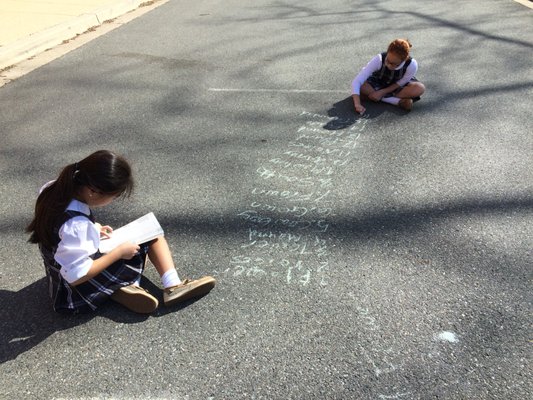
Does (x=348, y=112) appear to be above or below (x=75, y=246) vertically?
below

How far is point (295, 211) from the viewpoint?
3016 mm

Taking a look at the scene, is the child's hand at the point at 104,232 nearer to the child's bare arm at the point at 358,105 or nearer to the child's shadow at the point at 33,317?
the child's shadow at the point at 33,317

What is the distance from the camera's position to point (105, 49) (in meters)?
6.52

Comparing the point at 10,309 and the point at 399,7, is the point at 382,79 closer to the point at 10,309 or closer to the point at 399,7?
the point at 10,309

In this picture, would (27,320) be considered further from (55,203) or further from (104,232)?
(55,203)

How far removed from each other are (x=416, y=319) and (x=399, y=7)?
26.6 feet

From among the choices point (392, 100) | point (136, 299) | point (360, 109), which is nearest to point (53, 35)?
point (360, 109)

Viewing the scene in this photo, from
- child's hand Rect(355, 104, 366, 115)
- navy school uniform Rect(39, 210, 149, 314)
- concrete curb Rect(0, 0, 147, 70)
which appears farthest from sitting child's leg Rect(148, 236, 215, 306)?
concrete curb Rect(0, 0, 147, 70)

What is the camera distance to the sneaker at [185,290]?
2330 mm

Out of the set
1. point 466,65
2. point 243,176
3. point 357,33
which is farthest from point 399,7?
point 243,176

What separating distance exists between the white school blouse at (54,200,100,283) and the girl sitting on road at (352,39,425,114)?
116 inches

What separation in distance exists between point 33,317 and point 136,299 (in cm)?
52

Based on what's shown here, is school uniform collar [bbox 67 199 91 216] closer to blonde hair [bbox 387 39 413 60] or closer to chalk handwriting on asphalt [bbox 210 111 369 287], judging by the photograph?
chalk handwriting on asphalt [bbox 210 111 369 287]

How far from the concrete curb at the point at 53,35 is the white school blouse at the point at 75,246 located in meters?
4.66
